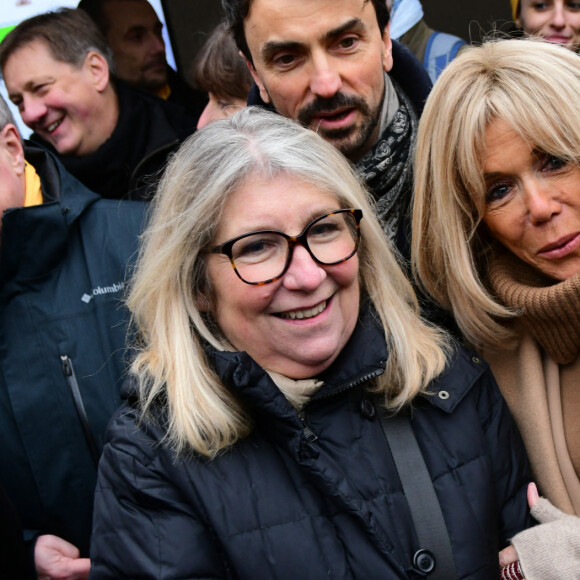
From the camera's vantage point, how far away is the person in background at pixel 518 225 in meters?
1.98

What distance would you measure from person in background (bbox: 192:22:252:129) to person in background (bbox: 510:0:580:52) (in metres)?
1.16

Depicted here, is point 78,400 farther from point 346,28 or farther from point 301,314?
point 346,28

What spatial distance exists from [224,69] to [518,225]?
4.43 ft

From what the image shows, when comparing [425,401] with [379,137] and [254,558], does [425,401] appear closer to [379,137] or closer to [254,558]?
[254,558]

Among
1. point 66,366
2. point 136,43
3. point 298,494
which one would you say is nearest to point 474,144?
point 298,494

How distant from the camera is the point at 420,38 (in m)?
3.35

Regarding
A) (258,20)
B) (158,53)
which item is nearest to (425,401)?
(258,20)

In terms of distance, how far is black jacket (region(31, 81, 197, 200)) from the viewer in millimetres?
3006

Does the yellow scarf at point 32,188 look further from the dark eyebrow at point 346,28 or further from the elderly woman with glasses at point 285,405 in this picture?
the dark eyebrow at point 346,28

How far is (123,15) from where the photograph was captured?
360 centimetres

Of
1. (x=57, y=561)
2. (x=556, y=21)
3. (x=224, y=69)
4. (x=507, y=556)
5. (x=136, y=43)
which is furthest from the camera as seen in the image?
(x=136, y=43)

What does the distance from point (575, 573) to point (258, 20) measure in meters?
1.69

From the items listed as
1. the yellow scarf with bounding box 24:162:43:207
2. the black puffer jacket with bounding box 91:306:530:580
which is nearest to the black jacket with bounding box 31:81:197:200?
the yellow scarf with bounding box 24:162:43:207

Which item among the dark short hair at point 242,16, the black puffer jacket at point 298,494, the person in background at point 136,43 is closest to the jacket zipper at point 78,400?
the black puffer jacket at point 298,494
